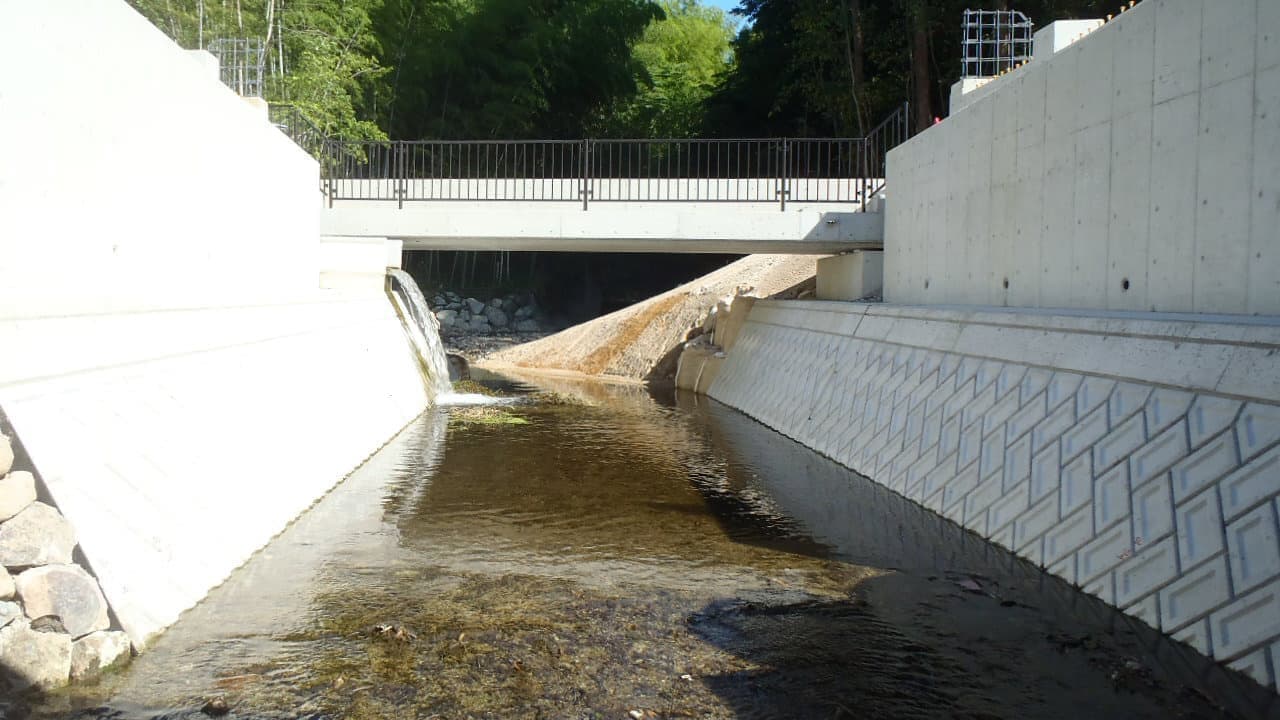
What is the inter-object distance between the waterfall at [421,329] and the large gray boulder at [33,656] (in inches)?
487

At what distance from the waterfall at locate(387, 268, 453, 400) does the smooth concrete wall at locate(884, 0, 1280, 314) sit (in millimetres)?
8734

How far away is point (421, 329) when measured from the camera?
17.6 metres

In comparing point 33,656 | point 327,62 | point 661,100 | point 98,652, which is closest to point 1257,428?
point 98,652

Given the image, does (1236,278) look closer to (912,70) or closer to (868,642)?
(868,642)

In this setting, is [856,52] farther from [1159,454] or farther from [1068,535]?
[1159,454]

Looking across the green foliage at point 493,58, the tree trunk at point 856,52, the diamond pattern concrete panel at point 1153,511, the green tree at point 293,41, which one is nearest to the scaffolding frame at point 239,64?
the green tree at point 293,41

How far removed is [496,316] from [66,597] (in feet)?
101

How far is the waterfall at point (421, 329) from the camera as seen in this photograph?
16562 millimetres

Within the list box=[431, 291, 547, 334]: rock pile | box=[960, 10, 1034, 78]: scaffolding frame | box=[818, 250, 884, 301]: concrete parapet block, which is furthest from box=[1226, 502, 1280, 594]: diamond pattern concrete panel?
box=[431, 291, 547, 334]: rock pile

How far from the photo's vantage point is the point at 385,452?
1082 cm

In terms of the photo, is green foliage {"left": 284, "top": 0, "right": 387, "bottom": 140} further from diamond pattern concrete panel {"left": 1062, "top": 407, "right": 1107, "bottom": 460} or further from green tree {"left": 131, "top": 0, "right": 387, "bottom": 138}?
diamond pattern concrete panel {"left": 1062, "top": 407, "right": 1107, "bottom": 460}

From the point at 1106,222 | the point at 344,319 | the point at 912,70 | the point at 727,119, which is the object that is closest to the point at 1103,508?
the point at 1106,222

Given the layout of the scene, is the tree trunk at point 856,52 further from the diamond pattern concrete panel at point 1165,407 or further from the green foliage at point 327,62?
the diamond pattern concrete panel at point 1165,407

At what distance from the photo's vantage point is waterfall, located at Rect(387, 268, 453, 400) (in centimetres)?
1656
